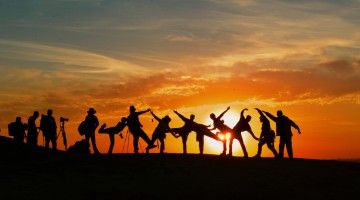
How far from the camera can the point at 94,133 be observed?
31.0 m

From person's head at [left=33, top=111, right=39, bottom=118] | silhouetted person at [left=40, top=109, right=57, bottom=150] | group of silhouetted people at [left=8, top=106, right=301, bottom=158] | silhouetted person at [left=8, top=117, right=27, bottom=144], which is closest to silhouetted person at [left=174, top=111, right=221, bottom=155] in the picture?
group of silhouetted people at [left=8, top=106, right=301, bottom=158]

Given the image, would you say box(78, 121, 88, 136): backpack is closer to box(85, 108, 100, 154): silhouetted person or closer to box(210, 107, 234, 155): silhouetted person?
box(85, 108, 100, 154): silhouetted person

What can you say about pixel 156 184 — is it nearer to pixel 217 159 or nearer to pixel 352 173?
pixel 217 159

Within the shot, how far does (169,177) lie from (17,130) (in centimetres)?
1409

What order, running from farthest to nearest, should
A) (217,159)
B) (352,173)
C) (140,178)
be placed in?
(217,159) → (352,173) → (140,178)

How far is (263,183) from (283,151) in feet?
27.8

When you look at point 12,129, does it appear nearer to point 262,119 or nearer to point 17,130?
point 17,130

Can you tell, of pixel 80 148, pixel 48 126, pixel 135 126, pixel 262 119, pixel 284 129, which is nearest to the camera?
pixel 284 129

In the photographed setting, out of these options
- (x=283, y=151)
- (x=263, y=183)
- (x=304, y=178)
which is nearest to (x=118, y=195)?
(x=263, y=183)

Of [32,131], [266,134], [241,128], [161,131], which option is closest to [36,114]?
[32,131]

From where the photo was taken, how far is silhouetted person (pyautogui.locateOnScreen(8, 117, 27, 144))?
34250mm

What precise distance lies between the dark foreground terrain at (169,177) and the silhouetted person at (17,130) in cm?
438

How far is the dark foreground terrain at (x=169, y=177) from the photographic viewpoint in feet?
68.1

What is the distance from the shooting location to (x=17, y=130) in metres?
34.3
